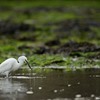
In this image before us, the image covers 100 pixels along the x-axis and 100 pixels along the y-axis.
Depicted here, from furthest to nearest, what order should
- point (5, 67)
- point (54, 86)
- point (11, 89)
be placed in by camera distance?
1. point (5, 67)
2. point (54, 86)
3. point (11, 89)

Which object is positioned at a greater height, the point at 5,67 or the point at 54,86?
the point at 5,67

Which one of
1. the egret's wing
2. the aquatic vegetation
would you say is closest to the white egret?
the egret's wing

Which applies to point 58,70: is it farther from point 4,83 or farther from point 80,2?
point 80,2

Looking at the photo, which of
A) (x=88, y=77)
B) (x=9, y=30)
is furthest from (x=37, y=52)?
(x=9, y=30)

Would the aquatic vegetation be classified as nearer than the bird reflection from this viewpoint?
No

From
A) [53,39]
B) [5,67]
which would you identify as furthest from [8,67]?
[53,39]

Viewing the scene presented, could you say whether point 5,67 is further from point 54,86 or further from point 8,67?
point 54,86

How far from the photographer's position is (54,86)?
65.5 feet

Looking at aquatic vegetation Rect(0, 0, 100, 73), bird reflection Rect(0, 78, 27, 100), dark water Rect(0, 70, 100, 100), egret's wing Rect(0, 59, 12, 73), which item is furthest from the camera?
aquatic vegetation Rect(0, 0, 100, 73)

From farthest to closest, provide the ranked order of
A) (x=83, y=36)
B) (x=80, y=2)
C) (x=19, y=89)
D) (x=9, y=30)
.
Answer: (x=80, y=2) < (x=9, y=30) < (x=83, y=36) < (x=19, y=89)

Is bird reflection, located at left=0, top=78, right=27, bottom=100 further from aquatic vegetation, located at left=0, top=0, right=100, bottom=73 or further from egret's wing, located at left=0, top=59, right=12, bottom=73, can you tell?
aquatic vegetation, located at left=0, top=0, right=100, bottom=73

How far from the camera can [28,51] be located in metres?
32.5

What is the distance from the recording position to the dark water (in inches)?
700

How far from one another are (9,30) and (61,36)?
571cm
